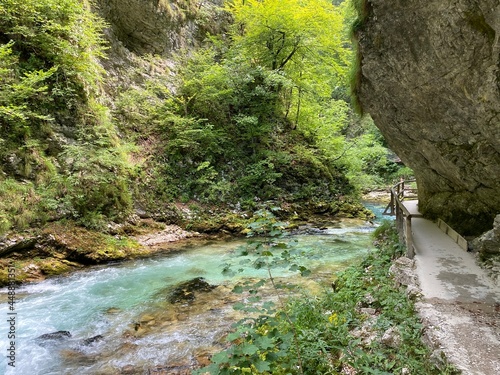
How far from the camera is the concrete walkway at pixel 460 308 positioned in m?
3.06

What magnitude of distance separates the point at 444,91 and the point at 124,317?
7.16 m

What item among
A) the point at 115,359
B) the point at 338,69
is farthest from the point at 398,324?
the point at 338,69

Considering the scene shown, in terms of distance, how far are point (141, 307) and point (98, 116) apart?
24.2ft

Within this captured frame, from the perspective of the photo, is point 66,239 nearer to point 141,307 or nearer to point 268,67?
point 141,307

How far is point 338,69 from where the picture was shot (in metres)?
16.0

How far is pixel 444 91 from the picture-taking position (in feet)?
17.6

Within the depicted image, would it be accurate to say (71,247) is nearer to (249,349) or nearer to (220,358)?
(220,358)

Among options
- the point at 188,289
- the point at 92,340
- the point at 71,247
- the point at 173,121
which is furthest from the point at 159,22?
the point at 92,340

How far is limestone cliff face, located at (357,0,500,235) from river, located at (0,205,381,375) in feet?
11.0

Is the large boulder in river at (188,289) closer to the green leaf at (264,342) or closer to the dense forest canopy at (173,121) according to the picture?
the dense forest canopy at (173,121)

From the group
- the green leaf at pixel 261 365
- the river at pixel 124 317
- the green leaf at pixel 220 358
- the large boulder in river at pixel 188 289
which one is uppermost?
the green leaf at pixel 261 365

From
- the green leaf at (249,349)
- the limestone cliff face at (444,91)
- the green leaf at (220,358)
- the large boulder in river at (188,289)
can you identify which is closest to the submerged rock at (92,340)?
the large boulder in river at (188,289)

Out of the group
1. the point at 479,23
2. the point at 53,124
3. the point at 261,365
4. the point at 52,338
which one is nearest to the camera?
the point at 261,365

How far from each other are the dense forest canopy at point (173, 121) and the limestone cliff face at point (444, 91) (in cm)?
237
